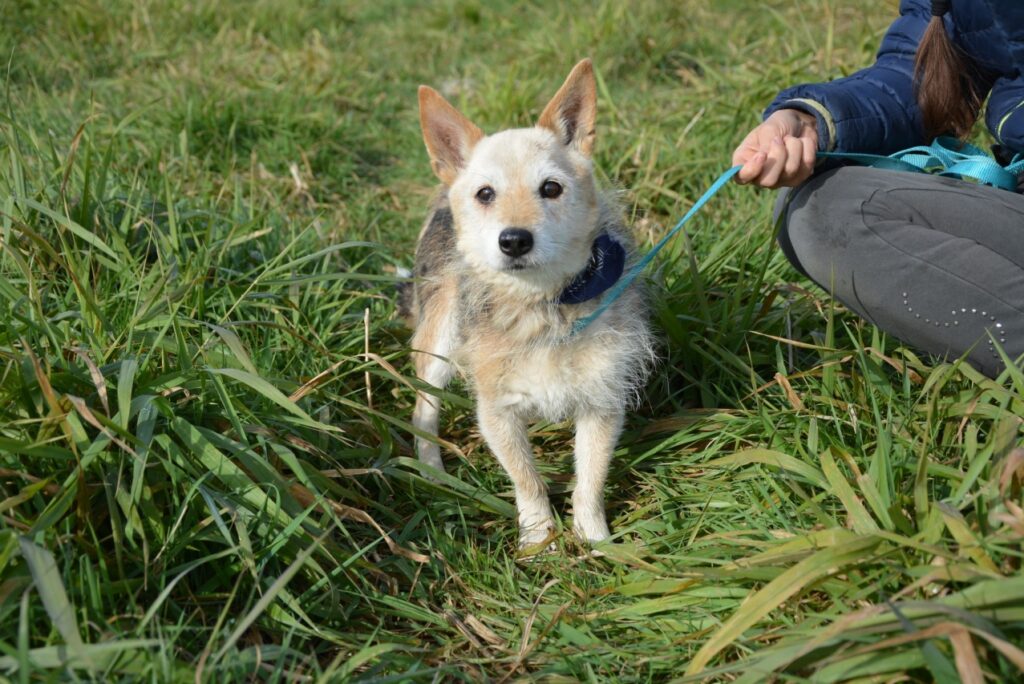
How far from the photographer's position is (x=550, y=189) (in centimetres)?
270

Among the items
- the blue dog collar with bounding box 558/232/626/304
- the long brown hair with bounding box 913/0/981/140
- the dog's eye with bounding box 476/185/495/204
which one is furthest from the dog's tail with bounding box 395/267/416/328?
the long brown hair with bounding box 913/0/981/140

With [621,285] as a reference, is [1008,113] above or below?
above

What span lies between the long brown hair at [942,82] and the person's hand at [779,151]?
17.3 inches

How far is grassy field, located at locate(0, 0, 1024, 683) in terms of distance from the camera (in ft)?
6.17

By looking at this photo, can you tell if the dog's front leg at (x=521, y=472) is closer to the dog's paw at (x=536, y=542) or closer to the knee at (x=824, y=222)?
the dog's paw at (x=536, y=542)

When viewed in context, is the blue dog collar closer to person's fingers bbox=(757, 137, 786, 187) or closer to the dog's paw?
person's fingers bbox=(757, 137, 786, 187)

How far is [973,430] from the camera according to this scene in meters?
2.32

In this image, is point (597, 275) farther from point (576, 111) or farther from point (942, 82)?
point (942, 82)

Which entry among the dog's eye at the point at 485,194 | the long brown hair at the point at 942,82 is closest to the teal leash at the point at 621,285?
the dog's eye at the point at 485,194

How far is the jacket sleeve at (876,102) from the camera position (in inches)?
112

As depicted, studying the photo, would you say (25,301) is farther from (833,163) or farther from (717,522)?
(833,163)

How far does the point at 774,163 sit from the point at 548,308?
916 mm

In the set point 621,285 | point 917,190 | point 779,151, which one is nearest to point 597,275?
point 621,285

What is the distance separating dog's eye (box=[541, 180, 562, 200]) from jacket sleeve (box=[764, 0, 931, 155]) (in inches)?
35.3
